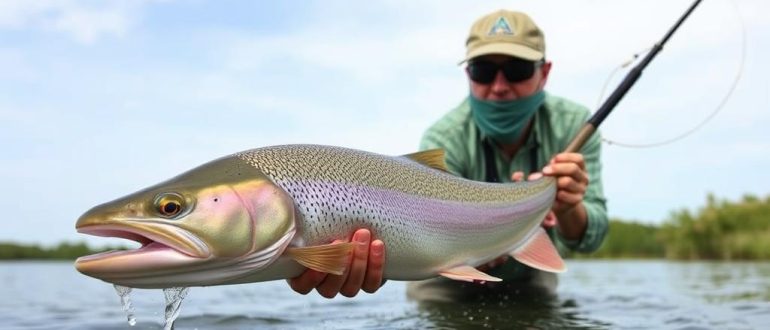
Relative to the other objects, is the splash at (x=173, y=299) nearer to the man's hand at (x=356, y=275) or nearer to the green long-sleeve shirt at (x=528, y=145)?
the man's hand at (x=356, y=275)

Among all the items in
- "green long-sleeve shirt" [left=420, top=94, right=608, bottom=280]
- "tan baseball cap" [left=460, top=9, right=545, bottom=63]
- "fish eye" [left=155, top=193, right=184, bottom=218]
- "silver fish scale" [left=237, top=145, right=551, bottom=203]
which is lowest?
"fish eye" [left=155, top=193, right=184, bottom=218]

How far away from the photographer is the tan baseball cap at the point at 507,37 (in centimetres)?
477

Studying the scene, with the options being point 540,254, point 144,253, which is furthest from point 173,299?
point 540,254

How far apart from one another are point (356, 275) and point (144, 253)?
34.2 inches

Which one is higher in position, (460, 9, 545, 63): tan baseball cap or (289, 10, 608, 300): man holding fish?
(460, 9, 545, 63): tan baseball cap

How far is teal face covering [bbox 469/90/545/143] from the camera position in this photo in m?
4.95

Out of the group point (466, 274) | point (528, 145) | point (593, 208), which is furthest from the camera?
point (528, 145)

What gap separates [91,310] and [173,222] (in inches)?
187

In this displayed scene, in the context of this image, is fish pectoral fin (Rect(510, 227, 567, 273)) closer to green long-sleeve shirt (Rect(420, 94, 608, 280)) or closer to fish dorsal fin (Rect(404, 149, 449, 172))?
fish dorsal fin (Rect(404, 149, 449, 172))

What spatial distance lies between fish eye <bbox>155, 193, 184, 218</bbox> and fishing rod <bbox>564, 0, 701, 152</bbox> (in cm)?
248

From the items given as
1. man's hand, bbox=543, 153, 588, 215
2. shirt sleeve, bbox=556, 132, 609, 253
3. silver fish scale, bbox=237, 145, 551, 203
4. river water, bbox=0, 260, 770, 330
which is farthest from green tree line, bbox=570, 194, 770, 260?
silver fish scale, bbox=237, 145, 551, 203

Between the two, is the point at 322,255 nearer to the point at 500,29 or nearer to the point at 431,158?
the point at 431,158

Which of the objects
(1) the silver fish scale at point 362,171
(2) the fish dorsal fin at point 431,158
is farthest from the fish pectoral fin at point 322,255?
(2) the fish dorsal fin at point 431,158

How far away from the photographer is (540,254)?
399 cm
